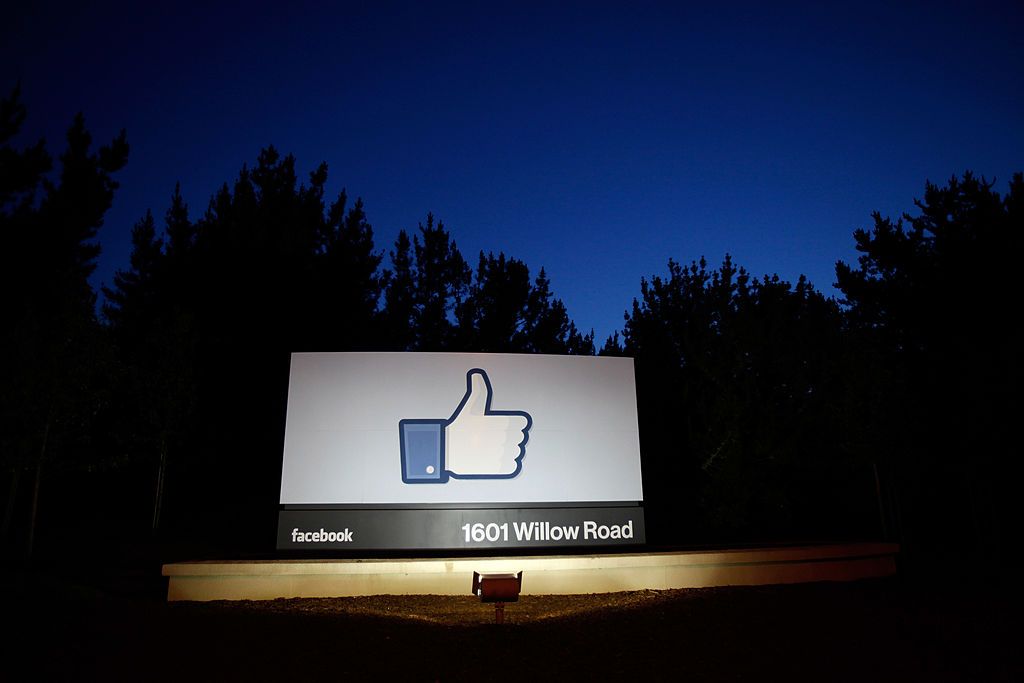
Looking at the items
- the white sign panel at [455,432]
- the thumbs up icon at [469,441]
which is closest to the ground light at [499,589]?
the white sign panel at [455,432]

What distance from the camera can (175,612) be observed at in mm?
6559

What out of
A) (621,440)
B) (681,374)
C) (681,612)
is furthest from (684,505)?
(681,612)

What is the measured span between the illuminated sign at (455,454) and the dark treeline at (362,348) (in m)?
5.94

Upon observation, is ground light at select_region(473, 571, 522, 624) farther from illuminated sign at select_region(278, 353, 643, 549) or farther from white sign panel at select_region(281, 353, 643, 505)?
white sign panel at select_region(281, 353, 643, 505)

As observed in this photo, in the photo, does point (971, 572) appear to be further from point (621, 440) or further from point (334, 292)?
point (334, 292)

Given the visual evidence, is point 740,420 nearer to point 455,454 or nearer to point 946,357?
point 946,357

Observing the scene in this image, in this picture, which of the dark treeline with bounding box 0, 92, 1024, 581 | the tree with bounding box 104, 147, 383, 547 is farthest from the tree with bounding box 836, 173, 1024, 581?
the tree with bounding box 104, 147, 383, 547

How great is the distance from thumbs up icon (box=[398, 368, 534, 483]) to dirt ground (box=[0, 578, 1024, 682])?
1549 mm

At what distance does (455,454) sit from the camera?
8.13 m

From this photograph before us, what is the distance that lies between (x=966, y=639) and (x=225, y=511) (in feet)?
53.0

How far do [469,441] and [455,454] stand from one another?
9.6 inches

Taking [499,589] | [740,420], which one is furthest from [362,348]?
[499,589]

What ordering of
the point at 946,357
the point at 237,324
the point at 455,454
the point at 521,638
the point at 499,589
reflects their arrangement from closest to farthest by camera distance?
the point at 521,638
the point at 499,589
the point at 455,454
the point at 946,357
the point at 237,324

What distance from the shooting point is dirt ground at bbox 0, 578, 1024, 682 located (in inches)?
194
